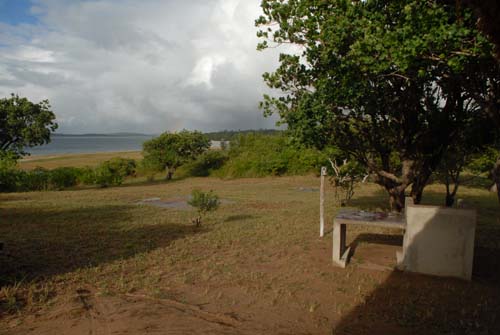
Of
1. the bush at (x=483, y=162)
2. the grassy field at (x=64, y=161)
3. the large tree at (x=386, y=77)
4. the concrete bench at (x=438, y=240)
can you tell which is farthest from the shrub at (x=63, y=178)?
the bush at (x=483, y=162)

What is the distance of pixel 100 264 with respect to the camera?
6816mm

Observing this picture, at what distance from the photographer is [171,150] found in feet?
106

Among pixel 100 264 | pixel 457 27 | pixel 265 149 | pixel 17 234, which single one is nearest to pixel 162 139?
pixel 265 149

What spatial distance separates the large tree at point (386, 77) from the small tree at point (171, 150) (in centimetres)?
2385

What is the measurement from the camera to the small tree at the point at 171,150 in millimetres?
31953

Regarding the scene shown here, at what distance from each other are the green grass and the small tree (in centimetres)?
2048

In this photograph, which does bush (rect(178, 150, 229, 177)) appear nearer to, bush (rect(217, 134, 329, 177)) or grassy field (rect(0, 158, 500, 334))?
bush (rect(217, 134, 329, 177))

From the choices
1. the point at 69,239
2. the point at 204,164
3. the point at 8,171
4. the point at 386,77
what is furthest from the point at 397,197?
the point at 204,164

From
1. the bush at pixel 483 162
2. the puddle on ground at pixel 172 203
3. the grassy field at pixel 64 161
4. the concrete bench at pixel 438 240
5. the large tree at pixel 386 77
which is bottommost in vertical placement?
the grassy field at pixel 64 161

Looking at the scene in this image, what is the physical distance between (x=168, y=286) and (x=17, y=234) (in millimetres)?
5985

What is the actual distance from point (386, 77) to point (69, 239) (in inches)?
329

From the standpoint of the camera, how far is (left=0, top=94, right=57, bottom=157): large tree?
22.5 metres

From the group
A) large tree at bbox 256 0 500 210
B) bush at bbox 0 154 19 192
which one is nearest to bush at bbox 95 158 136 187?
bush at bbox 0 154 19 192

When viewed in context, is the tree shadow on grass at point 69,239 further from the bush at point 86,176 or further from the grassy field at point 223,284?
the bush at point 86,176
